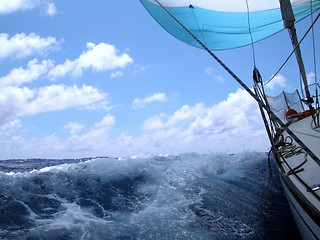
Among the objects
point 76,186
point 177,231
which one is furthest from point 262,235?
point 76,186

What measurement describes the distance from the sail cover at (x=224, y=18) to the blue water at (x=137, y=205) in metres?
4.27

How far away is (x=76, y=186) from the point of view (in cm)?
712

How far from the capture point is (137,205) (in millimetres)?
6176

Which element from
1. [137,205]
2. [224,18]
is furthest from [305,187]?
[224,18]

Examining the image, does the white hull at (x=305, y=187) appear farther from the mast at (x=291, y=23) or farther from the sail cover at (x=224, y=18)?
the sail cover at (x=224, y=18)

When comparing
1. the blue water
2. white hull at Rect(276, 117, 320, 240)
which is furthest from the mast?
the blue water

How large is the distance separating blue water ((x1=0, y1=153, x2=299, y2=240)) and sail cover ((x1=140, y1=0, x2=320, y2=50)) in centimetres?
427

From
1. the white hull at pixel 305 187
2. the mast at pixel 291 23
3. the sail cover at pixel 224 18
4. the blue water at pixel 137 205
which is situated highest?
the sail cover at pixel 224 18

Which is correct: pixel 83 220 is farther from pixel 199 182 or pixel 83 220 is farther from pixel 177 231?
pixel 199 182

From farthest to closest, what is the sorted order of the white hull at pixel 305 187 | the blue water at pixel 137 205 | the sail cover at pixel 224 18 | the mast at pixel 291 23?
the sail cover at pixel 224 18, the mast at pixel 291 23, the blue water at pixel 137 205, the white hull at pixel 305 187

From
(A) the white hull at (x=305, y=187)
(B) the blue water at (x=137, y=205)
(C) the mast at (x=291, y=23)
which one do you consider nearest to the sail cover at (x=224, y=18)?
(C) the mast at (x=291, y=23)

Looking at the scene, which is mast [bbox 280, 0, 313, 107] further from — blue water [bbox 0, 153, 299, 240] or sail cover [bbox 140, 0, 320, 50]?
blue water [bbox 0, 153, 299, 240]

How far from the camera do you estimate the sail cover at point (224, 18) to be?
743cm

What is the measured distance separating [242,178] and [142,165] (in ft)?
11.9
